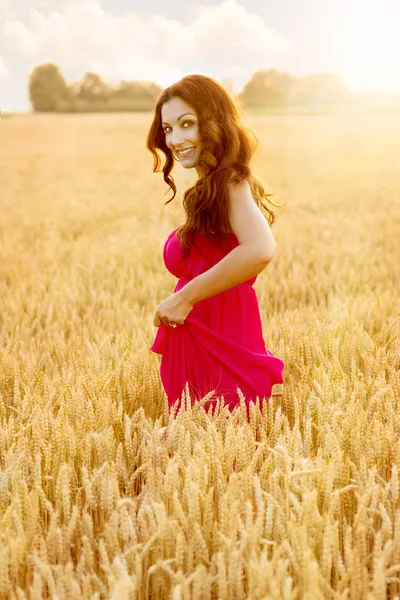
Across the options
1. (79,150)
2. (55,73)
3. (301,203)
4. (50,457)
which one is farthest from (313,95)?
(50,457)

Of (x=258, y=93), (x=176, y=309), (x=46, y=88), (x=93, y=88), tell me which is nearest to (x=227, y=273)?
(x=176, y=309)

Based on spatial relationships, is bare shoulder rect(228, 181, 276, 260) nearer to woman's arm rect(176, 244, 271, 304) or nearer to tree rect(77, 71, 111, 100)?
woman's arm rect(176, 244, 271, 304)

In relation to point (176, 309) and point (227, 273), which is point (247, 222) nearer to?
point (227, 273)

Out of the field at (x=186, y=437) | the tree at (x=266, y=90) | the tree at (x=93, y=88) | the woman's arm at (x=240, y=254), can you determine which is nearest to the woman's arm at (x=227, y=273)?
the woman's arm at (x=240, y=254)

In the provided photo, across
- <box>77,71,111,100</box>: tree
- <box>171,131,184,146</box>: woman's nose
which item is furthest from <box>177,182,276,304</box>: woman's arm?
<box>77,71,111,100</box>: tree

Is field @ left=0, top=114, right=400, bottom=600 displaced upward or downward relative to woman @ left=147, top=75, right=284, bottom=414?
downward

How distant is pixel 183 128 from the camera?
6.42 feet

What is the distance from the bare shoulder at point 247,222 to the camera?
1819 millimetres

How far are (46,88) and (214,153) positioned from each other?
58760 millimetres

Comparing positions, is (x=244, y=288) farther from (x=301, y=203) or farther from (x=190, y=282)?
(x=301, y=203)

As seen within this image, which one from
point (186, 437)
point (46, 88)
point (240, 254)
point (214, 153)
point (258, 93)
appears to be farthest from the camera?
point (46, 88)

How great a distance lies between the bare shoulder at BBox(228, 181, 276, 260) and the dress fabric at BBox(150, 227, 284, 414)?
0.33ft

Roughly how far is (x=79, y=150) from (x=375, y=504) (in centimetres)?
1721

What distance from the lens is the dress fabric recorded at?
76.9 inches
